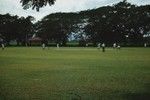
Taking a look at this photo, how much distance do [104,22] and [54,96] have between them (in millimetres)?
102517

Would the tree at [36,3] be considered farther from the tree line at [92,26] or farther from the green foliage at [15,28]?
the green foliage at [15,28]

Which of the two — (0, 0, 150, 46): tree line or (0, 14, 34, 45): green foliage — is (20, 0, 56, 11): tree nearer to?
(0, 0, 150, 46): tree line

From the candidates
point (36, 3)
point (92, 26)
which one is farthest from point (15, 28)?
point (36, 3)

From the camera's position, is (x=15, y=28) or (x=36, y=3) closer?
(x=36, y=3)

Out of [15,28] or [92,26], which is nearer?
[92,26]

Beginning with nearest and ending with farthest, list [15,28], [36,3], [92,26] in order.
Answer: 1. [36,3]
2. [92,26]
3. [15,28]

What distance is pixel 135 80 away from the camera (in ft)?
53.3

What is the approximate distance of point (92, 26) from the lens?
382ft

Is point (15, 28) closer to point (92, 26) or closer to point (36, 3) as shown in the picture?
point (92, 26)

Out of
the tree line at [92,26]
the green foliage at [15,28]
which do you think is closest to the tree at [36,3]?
the tree line at [92,26]

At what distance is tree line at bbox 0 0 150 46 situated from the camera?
111 m

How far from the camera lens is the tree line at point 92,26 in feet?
364

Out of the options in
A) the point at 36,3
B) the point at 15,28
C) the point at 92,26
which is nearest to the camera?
the point at 36,3

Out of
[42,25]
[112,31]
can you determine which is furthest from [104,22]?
[42,25]
